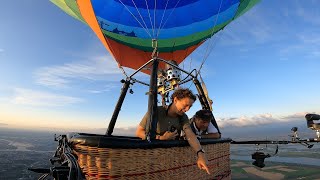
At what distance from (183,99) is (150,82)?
30.7 inches

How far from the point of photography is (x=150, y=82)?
3.92 metres

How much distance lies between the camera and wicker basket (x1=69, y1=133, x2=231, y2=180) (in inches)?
104

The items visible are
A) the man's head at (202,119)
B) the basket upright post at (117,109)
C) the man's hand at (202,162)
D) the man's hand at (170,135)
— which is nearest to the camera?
the man's hand at (202,162)

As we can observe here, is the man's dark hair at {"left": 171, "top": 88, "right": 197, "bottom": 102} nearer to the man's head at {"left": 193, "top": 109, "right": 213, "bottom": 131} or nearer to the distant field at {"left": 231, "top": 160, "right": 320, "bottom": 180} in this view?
the man's head at {"left": 193, "top": 109, "right": 213, "bottom": 131}

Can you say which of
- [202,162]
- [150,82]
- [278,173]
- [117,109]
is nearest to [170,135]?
[202,162]

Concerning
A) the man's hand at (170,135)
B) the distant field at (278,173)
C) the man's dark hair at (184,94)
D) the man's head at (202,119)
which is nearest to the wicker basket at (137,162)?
the man's hand at (170,135)

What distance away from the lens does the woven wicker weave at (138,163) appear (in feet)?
8.68

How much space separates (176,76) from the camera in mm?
7445

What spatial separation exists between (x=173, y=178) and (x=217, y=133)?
5.29 ft

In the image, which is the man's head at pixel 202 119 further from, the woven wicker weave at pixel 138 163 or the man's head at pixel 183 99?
the man's head at pixel 183 99

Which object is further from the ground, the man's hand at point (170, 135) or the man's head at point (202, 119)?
the man's head at point (202, 119)

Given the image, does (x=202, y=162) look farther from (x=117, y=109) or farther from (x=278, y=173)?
(x=278, y=173)

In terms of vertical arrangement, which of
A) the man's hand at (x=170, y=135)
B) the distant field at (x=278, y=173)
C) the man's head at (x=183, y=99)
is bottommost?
the distant field at (x=278, y=173)

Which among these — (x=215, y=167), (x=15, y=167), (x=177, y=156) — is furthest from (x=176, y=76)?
(x=15, y=167)
